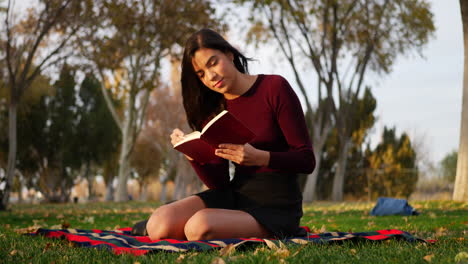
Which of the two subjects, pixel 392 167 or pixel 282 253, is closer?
pixel 282 253

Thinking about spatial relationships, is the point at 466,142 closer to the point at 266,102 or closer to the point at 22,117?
the point at 266,102

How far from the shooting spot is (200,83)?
3.77 metres

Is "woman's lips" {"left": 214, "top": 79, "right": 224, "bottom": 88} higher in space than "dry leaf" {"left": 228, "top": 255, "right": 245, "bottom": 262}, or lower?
higher

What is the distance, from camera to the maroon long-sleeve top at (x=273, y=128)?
11.0 feet

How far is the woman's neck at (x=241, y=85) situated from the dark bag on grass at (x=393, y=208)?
218 inches

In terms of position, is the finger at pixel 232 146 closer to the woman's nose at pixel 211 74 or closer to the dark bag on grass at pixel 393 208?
the woman's nose at pixel 211 74

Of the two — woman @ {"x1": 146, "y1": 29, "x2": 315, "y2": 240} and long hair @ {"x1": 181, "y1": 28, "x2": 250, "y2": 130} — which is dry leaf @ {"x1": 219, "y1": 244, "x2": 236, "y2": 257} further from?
long hair @ {"x1": 181, "y1": 28, "x2": 250, "y2": 130}

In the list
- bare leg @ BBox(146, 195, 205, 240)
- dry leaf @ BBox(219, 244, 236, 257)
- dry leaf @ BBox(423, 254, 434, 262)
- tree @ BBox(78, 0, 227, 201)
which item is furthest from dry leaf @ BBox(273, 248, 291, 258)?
tree @ BBox(78, 0, 227, 201)

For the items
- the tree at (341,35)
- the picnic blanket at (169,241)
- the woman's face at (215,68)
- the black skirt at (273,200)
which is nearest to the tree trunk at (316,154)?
the tree at (341,35)

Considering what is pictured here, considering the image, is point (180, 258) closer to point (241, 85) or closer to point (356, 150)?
point (241, 85)

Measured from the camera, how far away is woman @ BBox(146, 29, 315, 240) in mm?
3398

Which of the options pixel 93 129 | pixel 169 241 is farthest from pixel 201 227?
pixel 93 129

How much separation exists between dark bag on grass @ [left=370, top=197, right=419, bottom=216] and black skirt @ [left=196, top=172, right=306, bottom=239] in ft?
16.9

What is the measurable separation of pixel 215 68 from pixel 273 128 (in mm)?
644
